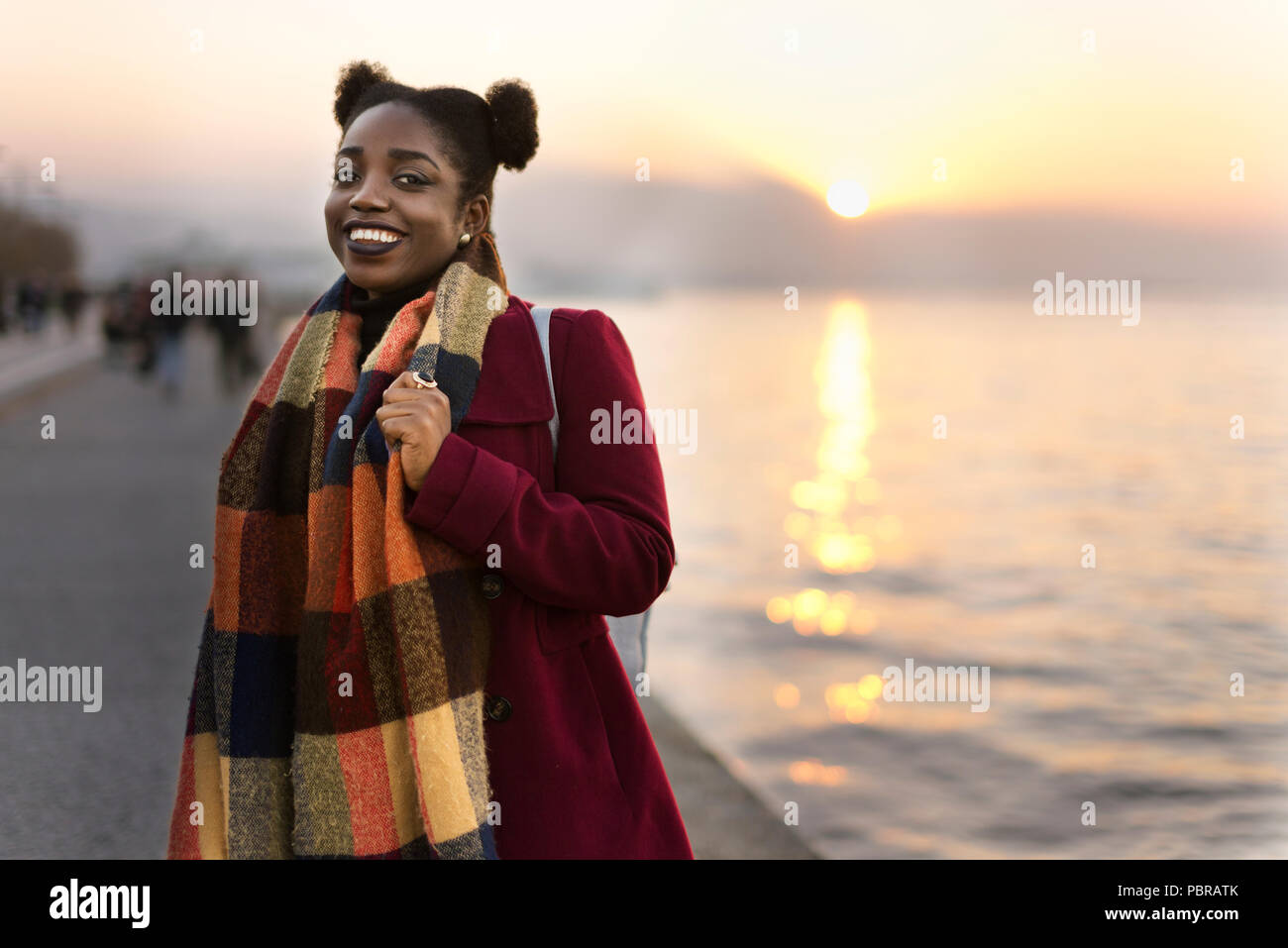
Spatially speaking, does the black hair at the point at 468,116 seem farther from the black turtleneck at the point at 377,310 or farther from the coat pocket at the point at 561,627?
the coat pocket at the point at 561,627

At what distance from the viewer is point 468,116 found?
6.91 ft

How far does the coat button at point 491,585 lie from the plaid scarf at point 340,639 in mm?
19

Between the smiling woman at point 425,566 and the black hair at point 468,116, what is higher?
the black hair at point 468,116

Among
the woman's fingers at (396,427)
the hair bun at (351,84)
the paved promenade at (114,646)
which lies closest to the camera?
the woman's fingers at (396,427)

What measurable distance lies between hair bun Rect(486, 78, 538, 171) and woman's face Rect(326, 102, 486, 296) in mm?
163

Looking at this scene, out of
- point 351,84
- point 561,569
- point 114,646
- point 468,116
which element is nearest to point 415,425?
point 561,569

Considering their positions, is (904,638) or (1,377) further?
(1,377)

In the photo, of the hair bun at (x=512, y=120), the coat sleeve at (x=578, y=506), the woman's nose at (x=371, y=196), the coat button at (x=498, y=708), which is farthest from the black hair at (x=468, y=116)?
the coat button at (x=498, y=708)

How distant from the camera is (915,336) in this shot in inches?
3204

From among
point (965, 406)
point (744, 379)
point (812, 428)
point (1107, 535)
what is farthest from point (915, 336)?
point (1107, 535)

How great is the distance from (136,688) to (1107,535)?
11.8m

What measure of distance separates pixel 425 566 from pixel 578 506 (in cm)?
26

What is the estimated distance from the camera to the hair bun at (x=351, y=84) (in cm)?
226

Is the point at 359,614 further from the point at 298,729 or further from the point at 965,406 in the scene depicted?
the point at 965,406
